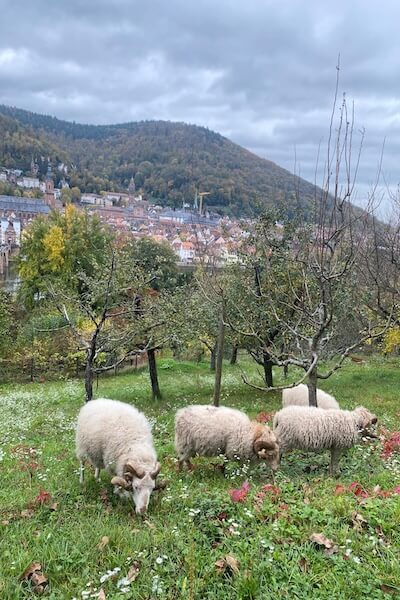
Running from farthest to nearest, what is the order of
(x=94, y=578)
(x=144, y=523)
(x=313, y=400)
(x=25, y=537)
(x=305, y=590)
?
(x=313, y=400)
(x=144, y=523)
(x=25, y=537)
(x=94, y=578)
(x=305, y=590)

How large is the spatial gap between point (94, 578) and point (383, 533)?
11.4 feet

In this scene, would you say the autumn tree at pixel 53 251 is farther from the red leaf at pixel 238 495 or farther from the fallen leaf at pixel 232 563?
the fallen leaf at pixel 232 563

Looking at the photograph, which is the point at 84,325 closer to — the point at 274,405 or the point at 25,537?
the point at 274,405

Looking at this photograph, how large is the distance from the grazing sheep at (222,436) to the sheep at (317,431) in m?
0.46

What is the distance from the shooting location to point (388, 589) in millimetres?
Result: 4652

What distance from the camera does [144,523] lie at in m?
6.61

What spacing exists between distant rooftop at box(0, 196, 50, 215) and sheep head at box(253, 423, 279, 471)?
6644 inches

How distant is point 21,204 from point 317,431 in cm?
17791

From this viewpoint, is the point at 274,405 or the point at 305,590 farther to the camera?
the point at 274,405

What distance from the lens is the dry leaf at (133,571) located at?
502 centimetres

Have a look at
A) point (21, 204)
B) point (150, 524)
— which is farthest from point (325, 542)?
point (21, 204)

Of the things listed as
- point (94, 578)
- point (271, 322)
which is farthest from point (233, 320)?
point (94, 578)

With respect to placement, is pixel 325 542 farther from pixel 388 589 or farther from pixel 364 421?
pixel 364 421

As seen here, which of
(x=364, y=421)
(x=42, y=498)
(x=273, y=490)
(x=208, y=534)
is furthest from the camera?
(x=364, y=421)
